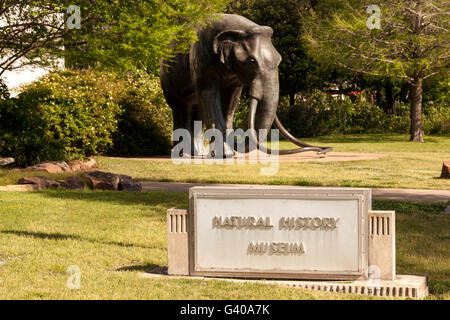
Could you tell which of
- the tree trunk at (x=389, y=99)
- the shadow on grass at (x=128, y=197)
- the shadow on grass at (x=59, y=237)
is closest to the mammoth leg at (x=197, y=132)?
the shadow on grass at (x=128, y=197)

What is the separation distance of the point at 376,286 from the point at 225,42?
37.5 feet

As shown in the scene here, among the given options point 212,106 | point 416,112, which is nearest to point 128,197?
point 212,106

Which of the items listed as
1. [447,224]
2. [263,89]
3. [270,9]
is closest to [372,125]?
[270,9]

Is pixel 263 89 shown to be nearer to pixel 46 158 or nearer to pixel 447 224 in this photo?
pixel 46 158

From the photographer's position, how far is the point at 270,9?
35438mm

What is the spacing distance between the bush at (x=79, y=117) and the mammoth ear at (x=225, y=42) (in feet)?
12.3

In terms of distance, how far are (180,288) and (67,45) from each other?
814 centimetres

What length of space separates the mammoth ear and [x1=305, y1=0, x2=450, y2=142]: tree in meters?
10.3

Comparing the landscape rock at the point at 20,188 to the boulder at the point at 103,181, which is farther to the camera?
the boulder at the point at 103,181

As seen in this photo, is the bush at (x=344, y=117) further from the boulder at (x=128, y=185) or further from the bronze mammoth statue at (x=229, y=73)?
the boulder at (x=128, y=185)

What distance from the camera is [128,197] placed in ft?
34.8

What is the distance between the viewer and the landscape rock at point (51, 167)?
13352mm

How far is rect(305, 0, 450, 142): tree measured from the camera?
24594mm

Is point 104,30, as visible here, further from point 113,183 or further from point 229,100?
point 229,100
